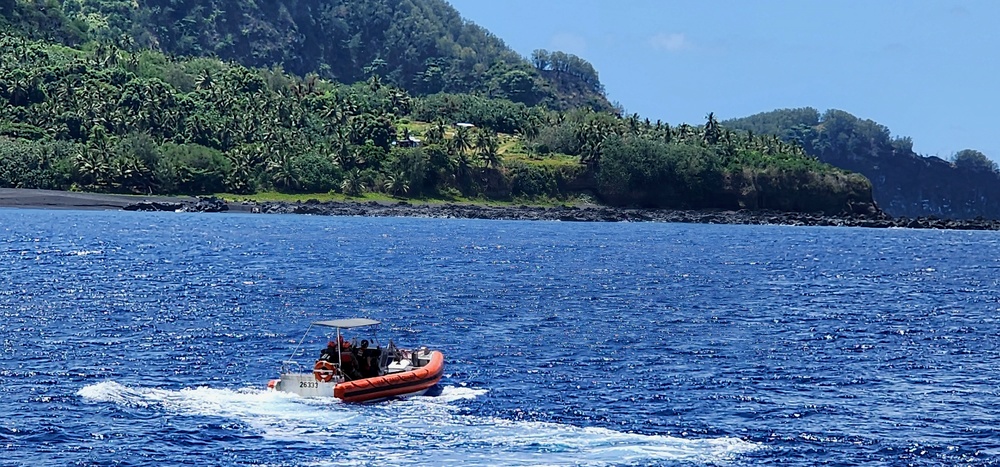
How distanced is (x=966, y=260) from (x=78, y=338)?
412 feet

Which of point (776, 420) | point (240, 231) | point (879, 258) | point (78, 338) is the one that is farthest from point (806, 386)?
point (240, 231)

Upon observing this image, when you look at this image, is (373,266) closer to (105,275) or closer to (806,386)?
(105,275)

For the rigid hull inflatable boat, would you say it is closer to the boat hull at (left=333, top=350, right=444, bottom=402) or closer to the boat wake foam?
the boat hull at (left=333, top=350, right=444, bottom=402)

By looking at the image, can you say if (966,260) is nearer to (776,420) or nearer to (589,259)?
(589,259)

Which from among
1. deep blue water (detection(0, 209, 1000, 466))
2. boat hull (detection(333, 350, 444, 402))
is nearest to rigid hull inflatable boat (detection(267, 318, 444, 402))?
boat hull (detection(333, 350, 444, 402))

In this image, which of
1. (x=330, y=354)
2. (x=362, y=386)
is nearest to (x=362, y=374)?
(x=330, y=354)

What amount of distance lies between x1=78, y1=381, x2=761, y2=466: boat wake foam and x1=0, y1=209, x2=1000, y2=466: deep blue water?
0.15 m

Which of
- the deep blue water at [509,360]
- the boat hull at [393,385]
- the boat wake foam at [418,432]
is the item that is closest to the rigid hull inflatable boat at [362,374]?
the boat hull at [393,385]

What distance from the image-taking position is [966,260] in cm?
16600

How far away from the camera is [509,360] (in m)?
66.6

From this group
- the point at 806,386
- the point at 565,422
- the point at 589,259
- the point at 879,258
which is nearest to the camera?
the point at 565,422

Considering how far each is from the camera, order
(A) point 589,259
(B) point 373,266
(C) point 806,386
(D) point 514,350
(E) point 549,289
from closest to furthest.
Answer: (C) point 806,386, (D) point 514,350, (E) point 549,289, (B) point 373,266, (A) point 589,259

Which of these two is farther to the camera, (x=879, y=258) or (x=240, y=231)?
(x=240, y=231)

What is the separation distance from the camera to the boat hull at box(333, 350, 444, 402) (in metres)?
54.5
